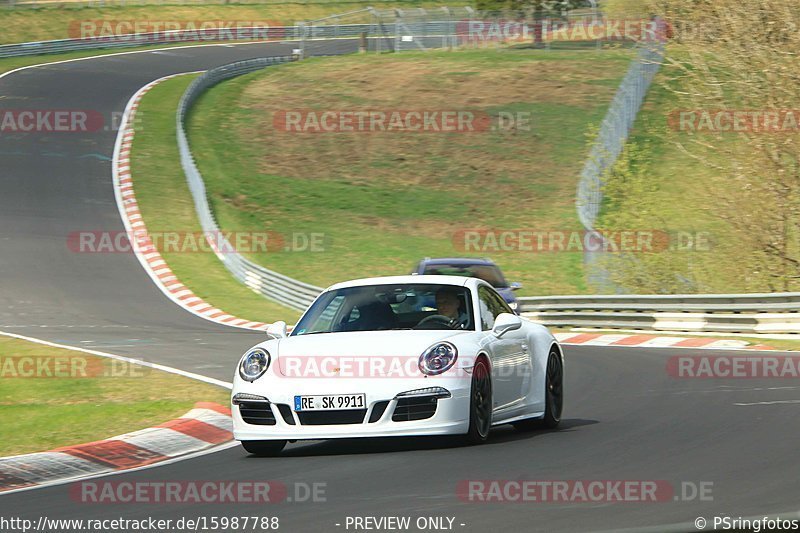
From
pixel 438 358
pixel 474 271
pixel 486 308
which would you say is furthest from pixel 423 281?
pixel 474 271

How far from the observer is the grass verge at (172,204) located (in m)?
29.2

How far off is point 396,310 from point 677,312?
12.9 m

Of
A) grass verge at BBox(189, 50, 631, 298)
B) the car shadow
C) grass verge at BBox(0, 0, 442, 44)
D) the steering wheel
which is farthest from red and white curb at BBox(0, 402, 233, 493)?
grass verge at BBox(0, 0, 442, 44)

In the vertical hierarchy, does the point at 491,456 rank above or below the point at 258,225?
above

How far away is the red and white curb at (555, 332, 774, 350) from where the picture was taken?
791 inches

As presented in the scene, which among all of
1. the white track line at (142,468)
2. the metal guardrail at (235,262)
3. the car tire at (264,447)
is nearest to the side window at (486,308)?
the car tire at (264,447)

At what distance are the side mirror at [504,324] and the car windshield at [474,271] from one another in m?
11.4

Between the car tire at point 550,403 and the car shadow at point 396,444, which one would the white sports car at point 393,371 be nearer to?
the car tire at point 550,403

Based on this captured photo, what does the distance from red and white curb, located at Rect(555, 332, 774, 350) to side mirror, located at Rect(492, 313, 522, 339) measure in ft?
31.9

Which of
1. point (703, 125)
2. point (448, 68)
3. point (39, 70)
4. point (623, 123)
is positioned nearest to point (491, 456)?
point (623, 123)

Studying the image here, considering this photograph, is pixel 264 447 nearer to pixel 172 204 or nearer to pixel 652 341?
pixel 652 341

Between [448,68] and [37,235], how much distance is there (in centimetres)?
2383

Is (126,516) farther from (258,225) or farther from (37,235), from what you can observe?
(258,225)

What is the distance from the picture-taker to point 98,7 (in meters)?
74.4
